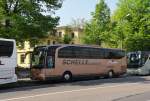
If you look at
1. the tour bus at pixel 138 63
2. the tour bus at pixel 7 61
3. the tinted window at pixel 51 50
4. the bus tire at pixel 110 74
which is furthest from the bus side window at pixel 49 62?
the tour bus at pixel 138 63

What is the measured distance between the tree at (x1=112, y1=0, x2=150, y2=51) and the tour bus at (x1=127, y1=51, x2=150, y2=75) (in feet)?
35.2

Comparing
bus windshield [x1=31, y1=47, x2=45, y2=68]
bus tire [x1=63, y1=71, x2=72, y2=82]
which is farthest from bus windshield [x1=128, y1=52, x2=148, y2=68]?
bus windshield [x1=31, y1=47, x2=45, y2=68]

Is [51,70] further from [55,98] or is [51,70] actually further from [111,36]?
[111,36]

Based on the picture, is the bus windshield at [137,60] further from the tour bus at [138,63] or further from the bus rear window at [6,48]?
the bus rear window at [6,48]

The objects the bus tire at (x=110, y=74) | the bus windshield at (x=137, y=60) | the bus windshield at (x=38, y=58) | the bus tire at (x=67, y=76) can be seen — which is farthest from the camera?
the bus windshield at (x=137, y=60)

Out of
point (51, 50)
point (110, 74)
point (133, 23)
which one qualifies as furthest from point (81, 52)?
point (133, 23)

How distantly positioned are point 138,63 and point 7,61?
63.3 ft

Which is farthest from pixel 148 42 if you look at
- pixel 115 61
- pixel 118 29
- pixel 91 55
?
pixel 91 55

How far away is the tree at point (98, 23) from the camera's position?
5770cm

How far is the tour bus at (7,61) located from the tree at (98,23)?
1370 inches

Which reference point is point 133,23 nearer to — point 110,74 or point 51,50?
point 110,74

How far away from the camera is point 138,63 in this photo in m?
39.5

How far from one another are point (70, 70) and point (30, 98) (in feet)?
41.1

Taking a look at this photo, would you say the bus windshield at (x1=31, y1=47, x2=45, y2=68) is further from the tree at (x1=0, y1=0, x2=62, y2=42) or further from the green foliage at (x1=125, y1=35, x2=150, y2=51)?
the green foliage at (x1=125, y1=35, x2=150, y2=51)
